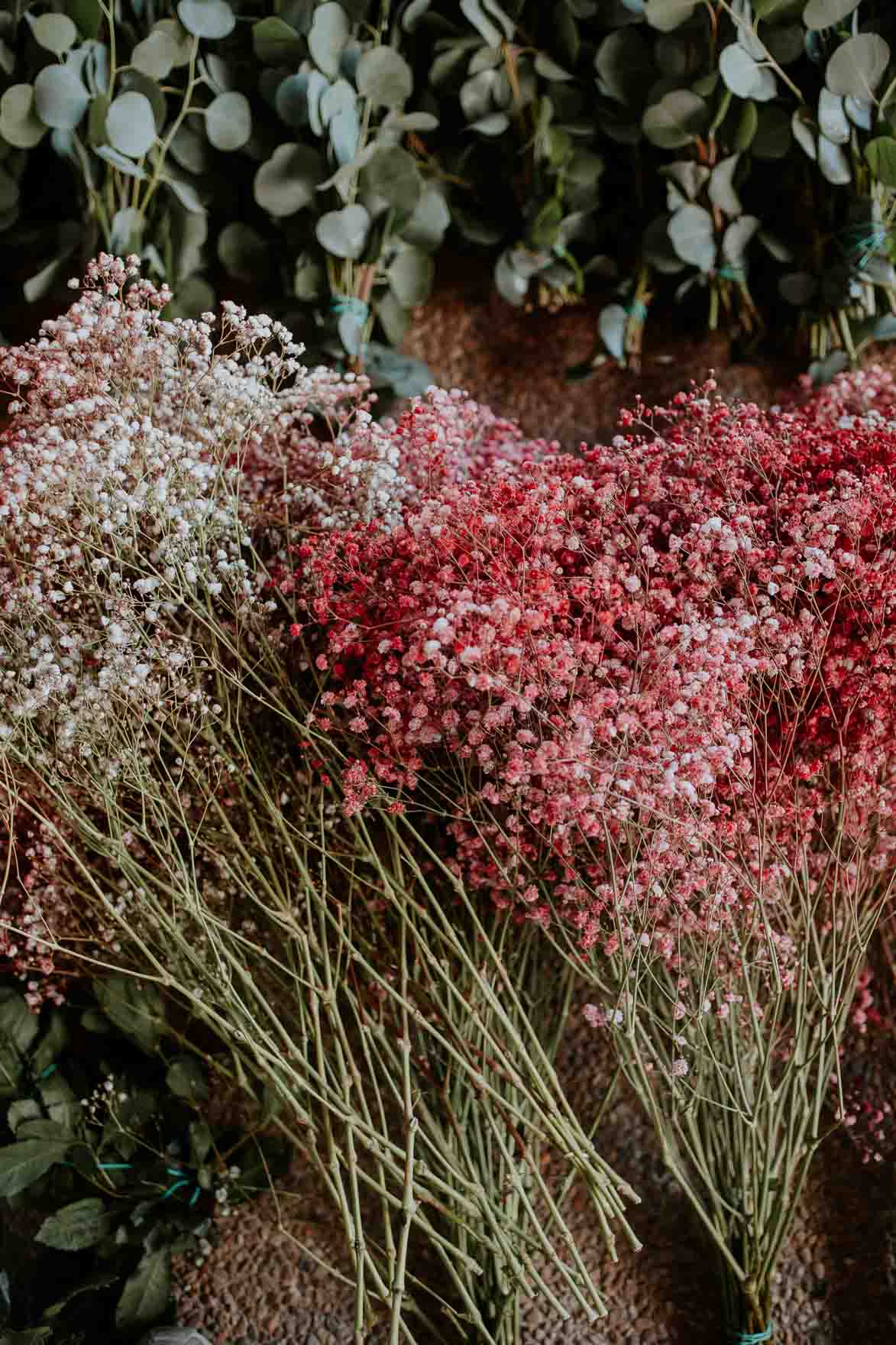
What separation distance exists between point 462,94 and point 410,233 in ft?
0.56

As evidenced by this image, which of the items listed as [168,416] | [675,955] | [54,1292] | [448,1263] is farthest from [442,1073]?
[168,416]

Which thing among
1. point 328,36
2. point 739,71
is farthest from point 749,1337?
point 328,36

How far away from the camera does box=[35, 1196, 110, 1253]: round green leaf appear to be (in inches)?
43.6

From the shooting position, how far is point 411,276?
1366 millimetres

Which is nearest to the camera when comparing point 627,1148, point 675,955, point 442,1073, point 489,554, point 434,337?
point 489,554

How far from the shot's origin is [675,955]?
3.22 feet

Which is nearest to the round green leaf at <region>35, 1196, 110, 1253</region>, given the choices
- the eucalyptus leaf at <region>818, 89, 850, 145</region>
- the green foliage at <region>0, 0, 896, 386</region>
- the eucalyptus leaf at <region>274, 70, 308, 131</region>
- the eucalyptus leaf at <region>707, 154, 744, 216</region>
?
the green foliage at <region>0, 0, 896, 386</region>

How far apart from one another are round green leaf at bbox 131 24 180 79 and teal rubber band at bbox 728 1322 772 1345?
148 cm

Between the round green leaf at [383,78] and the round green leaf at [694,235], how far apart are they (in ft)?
1.17

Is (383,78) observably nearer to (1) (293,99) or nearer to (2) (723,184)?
(1) (293,99)

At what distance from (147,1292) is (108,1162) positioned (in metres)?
0.14

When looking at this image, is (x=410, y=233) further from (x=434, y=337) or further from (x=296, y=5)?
(x=296, y=5)

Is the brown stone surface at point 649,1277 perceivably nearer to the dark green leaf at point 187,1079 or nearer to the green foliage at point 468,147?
the dark green leaf at point 187,1079

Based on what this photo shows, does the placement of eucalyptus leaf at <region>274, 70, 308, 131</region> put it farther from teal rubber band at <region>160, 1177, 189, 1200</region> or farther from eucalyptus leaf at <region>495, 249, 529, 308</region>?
teal rubber band at <region>160, 1177, 189, 1200</region>
